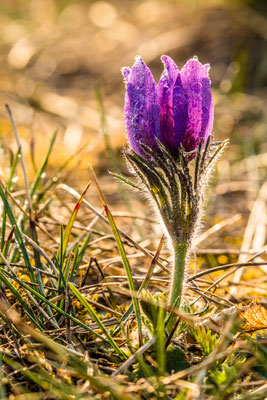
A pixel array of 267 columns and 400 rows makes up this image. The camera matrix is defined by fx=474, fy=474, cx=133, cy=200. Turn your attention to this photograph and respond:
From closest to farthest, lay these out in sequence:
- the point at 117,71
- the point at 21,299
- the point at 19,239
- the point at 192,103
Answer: the point at 192,103 → the point at 21,299 → the point at 19,239 → the point at 117,71

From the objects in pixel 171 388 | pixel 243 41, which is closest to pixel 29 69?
pixel 243 41

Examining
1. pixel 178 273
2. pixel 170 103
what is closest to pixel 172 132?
pixel 170 103

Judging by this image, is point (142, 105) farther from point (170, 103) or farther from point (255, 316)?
point (255, 316)

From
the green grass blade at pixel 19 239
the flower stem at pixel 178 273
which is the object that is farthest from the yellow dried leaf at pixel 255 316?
the green grass blade at pixel 19 239

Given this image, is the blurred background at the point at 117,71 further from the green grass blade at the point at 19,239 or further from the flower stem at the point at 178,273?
the flower stem at the point at 178,273

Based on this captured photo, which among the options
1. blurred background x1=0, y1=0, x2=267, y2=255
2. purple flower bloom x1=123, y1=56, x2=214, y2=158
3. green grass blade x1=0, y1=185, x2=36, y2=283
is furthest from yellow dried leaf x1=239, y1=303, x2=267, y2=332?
blurred background x1=0, y1=0, x2=267, y2=255

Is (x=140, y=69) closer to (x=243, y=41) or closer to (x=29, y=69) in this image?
(x=243, y=41)

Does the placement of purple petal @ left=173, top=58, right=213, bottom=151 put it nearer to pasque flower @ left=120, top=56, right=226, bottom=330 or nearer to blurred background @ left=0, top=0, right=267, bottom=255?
pasque flower @ left=120, top=56, right=226, bottom=330
